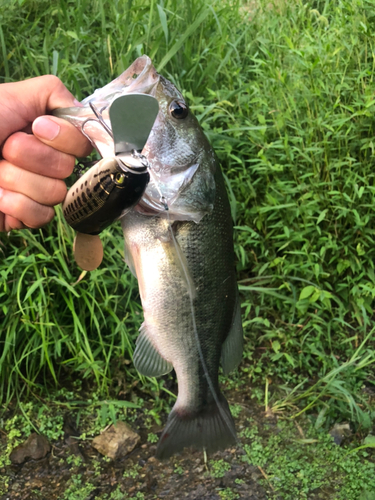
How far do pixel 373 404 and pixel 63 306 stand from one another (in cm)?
214

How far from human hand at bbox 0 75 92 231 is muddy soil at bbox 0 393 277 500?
1.65 metres

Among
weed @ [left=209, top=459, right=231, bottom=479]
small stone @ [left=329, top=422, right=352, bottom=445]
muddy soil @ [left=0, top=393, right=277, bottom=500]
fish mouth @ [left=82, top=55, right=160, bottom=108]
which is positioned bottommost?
muddy soil @ [left=0, top=393, right=277, bottom=500]

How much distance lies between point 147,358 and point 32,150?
90cm

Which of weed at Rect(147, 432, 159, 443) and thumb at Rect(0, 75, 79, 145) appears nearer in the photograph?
thumb at Rect(0, 75, 79, 145)

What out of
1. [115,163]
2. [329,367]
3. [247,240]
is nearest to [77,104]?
[115,163]

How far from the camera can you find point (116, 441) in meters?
2.52

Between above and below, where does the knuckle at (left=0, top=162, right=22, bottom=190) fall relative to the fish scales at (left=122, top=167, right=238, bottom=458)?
above

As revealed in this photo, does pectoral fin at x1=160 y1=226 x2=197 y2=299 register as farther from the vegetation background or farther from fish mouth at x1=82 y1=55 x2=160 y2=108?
the vegetation background

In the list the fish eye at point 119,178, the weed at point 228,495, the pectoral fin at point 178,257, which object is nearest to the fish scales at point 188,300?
the pectoral fin at point 178,257

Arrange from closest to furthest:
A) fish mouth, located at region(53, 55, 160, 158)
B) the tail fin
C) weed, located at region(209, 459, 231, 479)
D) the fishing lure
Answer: the fishing lure → fish mouth, located at region(53, 55, 160, 158) → the tail fin → weed, located at region(209, 459, 231, 479)

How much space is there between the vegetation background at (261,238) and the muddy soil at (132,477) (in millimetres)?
237

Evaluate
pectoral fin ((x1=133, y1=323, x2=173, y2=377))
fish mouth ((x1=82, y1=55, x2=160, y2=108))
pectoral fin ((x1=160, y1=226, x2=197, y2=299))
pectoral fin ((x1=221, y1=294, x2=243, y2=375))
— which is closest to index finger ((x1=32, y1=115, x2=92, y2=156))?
fish mouth ((x1=82, y1=55, x2=160, y2=108))

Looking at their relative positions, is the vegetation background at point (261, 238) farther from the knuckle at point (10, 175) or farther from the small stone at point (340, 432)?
the knuckle at point (10, 175)

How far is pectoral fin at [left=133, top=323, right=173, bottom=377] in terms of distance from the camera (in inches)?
65.4
